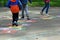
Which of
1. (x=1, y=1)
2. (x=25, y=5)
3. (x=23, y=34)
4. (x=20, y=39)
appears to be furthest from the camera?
(x=1, y=1)

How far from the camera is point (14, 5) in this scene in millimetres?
11719

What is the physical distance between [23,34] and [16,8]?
6.23 ft

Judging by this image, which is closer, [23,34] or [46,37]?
[46,37]

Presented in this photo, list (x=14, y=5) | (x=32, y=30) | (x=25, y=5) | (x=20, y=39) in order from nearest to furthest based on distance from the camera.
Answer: (x=20, y=39) < (x=32, y=30) < (x=14, y=5) < (x=25, y=5)

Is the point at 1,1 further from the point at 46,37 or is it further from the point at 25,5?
the point at 46,37

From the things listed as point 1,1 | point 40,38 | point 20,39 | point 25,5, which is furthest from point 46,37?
point 1,1

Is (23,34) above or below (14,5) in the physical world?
below

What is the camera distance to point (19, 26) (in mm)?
11961

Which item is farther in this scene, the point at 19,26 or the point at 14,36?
the point at 19,26

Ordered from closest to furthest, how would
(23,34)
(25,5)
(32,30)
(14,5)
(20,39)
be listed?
(20,39) → (23,34) → (32,30) → (14,5) → (25,5)

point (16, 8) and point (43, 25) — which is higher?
point (16, 8)

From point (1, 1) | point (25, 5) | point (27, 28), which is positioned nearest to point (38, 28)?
point (27, 28)

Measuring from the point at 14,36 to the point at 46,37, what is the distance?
116 cm

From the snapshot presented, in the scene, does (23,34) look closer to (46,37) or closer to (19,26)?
(46,37)
